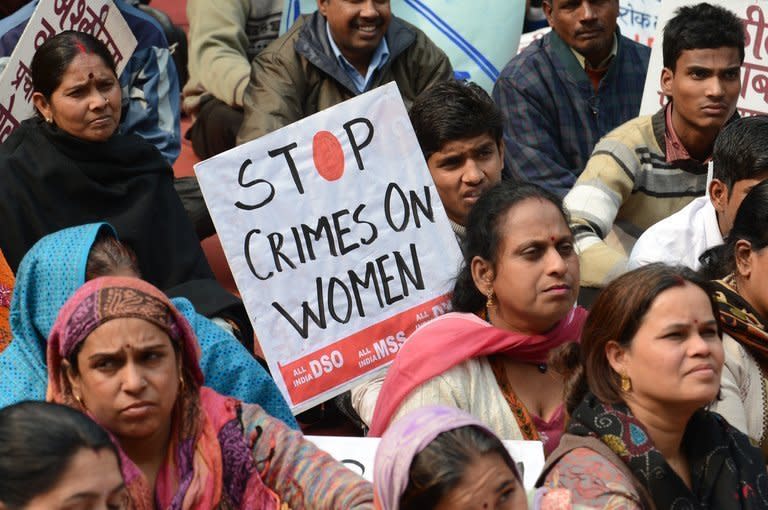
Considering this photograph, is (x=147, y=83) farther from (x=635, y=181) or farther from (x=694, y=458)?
(x=694, y=458)

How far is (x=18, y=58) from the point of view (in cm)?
561

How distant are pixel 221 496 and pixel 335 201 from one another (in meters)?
1.43

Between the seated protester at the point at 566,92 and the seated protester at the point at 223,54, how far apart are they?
1350 millimetres

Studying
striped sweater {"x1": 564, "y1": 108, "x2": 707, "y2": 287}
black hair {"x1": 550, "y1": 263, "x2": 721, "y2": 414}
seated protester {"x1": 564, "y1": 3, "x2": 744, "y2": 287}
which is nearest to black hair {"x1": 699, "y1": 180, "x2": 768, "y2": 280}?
black hair {"x1": 550, "y1": 263, "x2": 721, "y2": 414}

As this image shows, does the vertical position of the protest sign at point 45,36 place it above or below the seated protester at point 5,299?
above

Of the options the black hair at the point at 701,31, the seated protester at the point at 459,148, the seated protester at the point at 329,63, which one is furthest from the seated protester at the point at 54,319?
the black hair at the point at 701,31

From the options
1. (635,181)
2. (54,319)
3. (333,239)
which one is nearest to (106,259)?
(54,319)

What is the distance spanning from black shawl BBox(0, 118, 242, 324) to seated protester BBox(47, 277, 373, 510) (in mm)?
1292

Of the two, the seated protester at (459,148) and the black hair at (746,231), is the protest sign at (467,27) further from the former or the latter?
the black hair at (746,231)

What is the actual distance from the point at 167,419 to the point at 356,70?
3023 mm

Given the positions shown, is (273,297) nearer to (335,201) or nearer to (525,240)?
(335,201)

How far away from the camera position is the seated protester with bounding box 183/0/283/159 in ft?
23.3

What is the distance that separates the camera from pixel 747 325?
165 inches

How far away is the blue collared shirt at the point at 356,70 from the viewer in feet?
20.8
